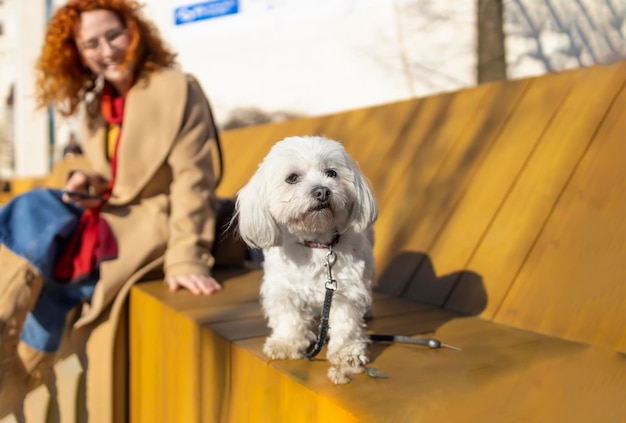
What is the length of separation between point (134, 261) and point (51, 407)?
30.1 inches

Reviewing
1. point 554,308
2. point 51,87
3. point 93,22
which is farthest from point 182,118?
point 554,308

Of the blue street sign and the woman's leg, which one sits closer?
the woman's leg

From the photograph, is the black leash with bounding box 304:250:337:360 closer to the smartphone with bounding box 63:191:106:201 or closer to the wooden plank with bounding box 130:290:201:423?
Answer: the wooden plank with bounding box 130:290:201:423

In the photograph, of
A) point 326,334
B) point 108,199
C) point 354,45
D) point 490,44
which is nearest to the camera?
point 326,334

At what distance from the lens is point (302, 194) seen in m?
1.36

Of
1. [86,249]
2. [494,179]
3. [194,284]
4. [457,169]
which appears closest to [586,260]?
[494,179]

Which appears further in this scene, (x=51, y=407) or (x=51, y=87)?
(x=51, y=87)

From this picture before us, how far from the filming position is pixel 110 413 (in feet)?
7.23

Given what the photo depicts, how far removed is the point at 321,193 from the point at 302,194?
53 millimetres

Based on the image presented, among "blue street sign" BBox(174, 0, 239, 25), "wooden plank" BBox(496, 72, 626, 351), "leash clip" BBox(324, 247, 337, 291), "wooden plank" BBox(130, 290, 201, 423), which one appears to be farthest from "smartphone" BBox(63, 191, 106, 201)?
"blue street sign" BBox(174, 0, 239, 25)

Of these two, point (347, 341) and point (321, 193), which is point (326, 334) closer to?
point (347, 341)

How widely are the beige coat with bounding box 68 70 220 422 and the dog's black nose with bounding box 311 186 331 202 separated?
1.23 metres

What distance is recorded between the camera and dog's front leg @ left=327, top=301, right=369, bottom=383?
1.35 metres

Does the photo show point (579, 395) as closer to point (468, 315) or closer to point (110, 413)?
point (468, 315)
